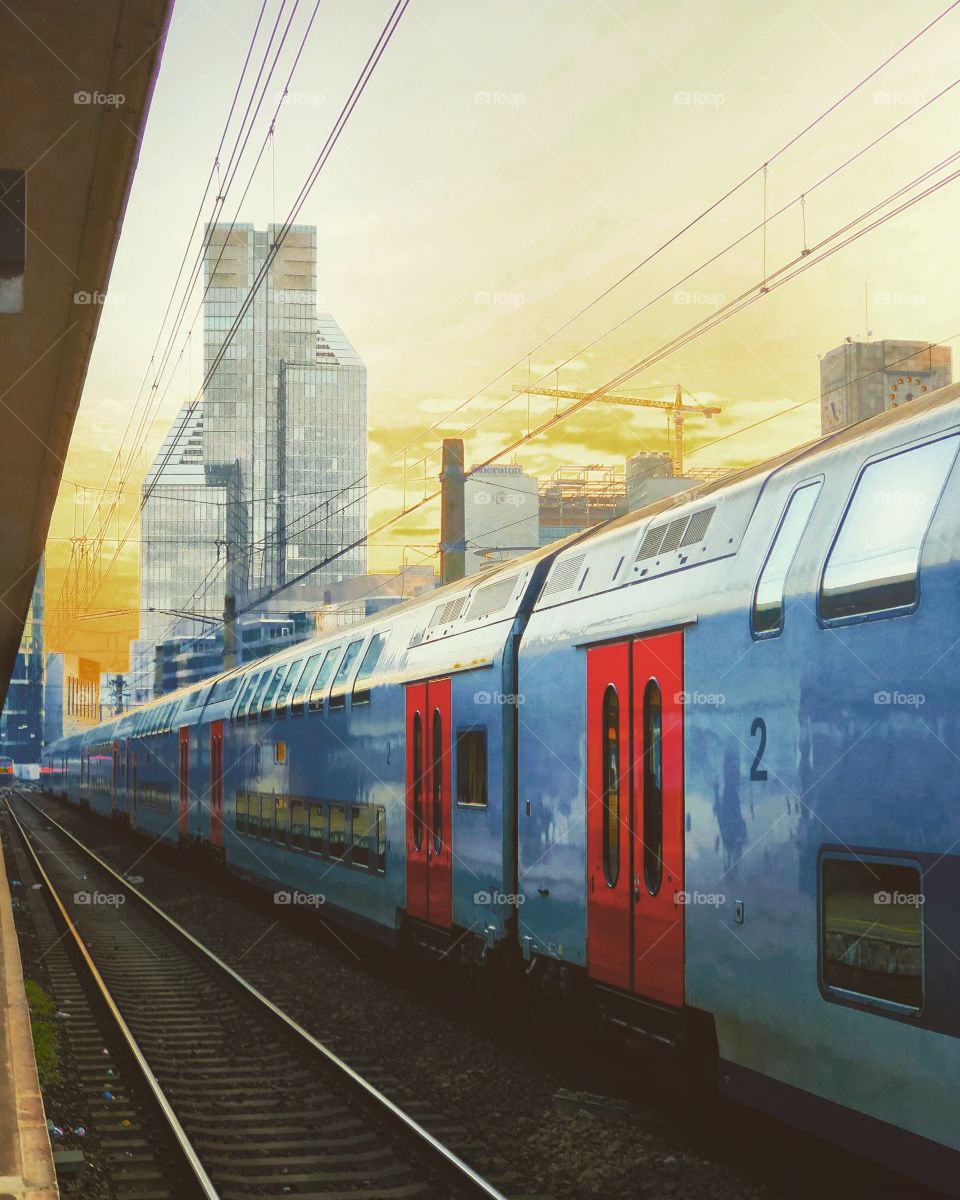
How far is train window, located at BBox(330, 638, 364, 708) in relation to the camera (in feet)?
52.3

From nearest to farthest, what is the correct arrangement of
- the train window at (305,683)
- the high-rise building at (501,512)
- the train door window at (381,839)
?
the train door window at (381,839) → the train window at (305,683) → the high-rise building at (501,512)

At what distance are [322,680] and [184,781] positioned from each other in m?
13.0

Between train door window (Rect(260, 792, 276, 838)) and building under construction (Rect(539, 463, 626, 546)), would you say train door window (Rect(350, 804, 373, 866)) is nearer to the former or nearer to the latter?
train door window (Rect(260, 792, 276, 838))

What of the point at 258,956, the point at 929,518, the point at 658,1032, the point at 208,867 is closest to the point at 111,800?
the point at 208,867

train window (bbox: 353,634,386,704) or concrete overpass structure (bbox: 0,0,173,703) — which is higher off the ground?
concrete overpass structure (bbox: 0,0,173,703)

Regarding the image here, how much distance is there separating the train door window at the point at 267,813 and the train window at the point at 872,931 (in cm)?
1452

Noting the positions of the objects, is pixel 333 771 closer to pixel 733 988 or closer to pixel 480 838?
pixel 480 838

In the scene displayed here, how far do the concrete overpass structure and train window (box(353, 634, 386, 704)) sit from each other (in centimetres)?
413

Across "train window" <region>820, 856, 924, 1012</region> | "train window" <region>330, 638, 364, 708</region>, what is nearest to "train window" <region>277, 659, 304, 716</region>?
"train window" <region>330, 638, 364, 708</region>

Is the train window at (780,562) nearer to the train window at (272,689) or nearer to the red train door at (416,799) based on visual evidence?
the red train door at (416,799)

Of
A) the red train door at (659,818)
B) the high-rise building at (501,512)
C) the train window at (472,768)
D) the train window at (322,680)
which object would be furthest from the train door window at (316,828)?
the high-rise building at (501,512)

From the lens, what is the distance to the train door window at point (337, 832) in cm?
1584

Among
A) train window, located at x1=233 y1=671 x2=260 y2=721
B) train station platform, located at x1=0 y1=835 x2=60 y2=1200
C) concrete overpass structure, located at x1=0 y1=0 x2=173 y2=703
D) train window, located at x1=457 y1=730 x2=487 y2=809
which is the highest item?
concrete overpass structure, located at x1=0 y1=0 x2=173 y2=703

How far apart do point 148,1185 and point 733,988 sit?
364 centimetres
